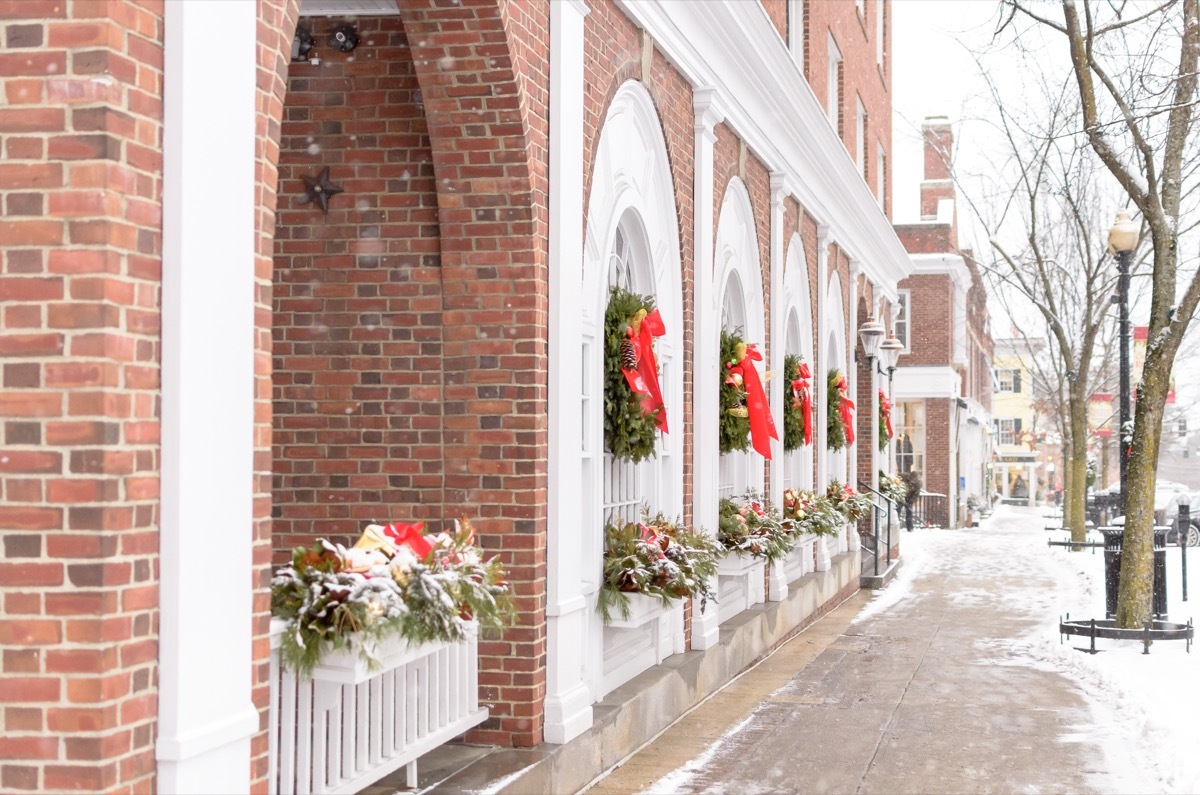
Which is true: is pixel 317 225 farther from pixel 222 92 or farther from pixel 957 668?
pixel 957 668

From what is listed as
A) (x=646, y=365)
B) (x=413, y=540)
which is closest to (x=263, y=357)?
(x=413, y=540)

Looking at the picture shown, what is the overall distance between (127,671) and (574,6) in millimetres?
5048

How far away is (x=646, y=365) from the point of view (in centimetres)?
859

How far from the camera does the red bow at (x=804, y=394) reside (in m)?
15.2

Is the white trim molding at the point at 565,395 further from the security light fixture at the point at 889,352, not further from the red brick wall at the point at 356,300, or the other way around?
the security light fixture at the point at 889,352

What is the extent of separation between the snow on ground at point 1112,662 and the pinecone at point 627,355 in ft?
12.4

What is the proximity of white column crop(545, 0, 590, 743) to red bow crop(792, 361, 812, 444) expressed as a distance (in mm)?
7816

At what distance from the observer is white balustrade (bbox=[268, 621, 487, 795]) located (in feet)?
16.5

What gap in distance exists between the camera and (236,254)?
433 centimetres

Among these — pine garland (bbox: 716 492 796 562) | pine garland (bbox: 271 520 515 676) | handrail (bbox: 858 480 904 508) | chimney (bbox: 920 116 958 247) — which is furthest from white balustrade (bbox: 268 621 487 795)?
chimney (bbox: 920 116 958 247)

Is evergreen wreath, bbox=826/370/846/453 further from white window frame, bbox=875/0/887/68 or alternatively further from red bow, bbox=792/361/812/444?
white window frame, bbox=875/0/887/68

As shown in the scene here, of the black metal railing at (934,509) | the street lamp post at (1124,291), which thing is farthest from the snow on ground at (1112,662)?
the black metal railing at (934,509)

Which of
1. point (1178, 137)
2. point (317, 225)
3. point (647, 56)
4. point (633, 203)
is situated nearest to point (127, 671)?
point (317, 225)

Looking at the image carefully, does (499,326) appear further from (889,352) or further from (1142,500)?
(889,352)
